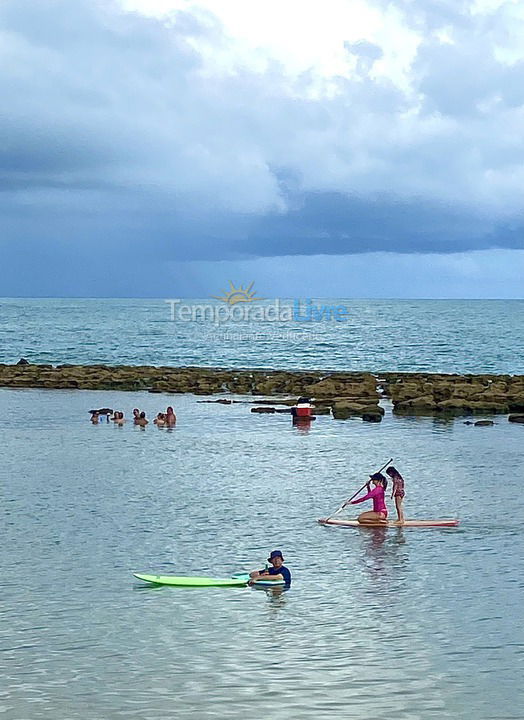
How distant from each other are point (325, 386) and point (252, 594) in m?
45.5

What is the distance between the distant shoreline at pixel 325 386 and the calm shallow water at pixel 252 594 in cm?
1708

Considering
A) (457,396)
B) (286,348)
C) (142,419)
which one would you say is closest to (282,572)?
(142,419)

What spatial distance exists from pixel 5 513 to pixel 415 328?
172 m

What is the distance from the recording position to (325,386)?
66.9 metres

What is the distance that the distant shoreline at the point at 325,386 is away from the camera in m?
58.8

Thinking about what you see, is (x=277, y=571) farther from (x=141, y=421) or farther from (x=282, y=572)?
(x=141, y=421)

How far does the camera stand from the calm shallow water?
1623 centimetres

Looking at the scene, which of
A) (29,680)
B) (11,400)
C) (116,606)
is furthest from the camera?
(11,400)

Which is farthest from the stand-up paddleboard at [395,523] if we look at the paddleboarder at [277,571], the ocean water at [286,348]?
the ocean water at [286,348]

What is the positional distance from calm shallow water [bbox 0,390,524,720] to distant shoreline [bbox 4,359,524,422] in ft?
56.0

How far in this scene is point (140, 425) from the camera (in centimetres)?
4956

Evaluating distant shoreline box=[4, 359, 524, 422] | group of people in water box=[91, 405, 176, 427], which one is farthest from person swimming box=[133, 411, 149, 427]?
distant shoreline box=[4, 359, 524, 422]

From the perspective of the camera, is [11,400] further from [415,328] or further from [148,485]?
[415,328]

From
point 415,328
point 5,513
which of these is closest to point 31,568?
point 5,513
